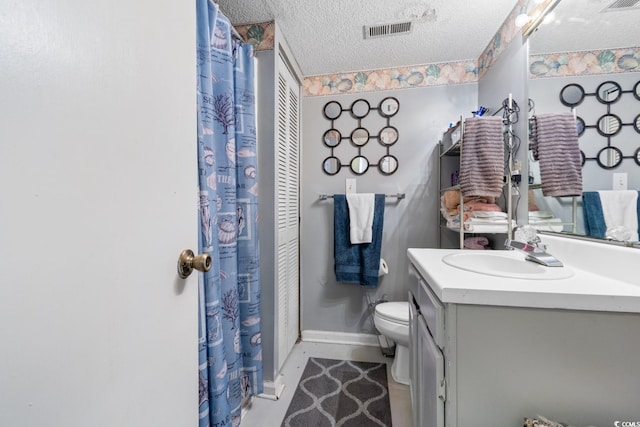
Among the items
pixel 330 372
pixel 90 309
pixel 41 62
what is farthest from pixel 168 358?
pixel 330 372

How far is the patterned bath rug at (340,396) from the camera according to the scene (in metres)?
1.37

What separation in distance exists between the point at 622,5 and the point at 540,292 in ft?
3.38

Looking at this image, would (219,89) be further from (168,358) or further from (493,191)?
(493,191)

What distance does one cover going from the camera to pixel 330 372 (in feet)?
5.75

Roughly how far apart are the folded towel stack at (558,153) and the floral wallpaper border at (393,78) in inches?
35.6

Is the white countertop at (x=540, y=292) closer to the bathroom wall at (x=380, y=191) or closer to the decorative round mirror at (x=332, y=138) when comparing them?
the bathroom wall at (x=380, y=191)

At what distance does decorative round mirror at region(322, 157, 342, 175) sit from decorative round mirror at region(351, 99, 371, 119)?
385mm

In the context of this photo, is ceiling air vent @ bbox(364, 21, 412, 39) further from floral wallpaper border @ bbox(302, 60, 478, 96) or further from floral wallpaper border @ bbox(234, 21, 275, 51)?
floral wallpaper border @ bbox(234, 21, 275, 51)

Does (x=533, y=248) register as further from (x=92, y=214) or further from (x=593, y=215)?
(x=92, y=214)

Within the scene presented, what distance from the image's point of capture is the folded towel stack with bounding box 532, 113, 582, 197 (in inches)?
42.4

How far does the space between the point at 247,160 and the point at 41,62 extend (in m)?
1.01

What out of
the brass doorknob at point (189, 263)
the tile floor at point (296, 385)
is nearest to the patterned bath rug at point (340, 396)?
the tile floor at point (296, 385)

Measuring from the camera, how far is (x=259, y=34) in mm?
1557

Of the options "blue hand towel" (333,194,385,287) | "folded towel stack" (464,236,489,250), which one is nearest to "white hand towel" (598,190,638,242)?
"folded towel stack" (464,236,489,250)
